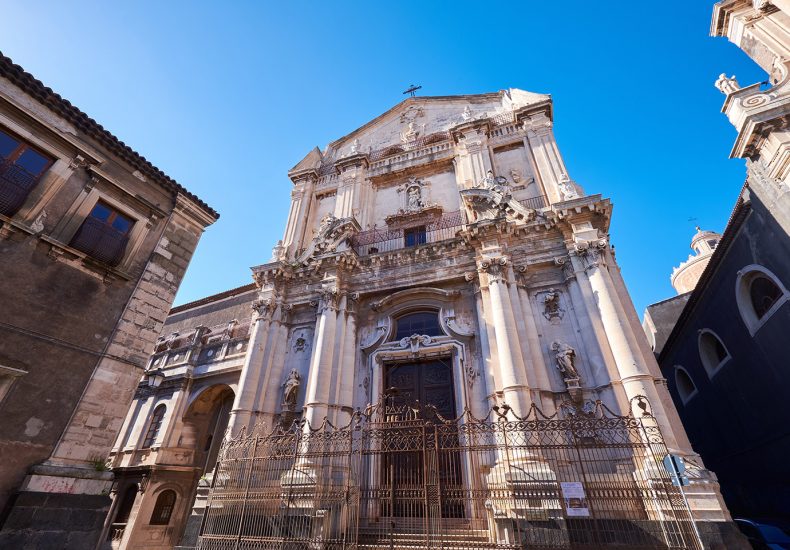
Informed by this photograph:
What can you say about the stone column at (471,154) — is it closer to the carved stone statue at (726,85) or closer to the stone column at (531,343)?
the stone column at (531,343)

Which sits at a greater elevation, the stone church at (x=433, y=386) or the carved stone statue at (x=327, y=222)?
the carved stone statue at (x=327, y=222)

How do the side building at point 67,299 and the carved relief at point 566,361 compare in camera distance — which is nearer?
the side building at point 67,299

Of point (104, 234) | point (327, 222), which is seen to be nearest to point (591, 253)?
point (327, 222)

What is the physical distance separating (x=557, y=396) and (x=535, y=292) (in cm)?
365

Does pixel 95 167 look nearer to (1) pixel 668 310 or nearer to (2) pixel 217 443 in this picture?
(2) pixel 217 443

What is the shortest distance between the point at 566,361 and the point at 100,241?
43.2 ft

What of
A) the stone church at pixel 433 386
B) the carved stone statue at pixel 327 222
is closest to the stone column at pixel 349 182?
the stone church at pixel 433 386

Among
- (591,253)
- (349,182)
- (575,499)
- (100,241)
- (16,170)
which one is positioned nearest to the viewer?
(575,499)

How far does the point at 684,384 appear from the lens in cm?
2117

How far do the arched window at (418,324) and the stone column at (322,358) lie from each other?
8.34 feet

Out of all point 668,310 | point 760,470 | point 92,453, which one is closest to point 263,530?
point 92,453

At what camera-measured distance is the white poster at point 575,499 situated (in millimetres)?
7688

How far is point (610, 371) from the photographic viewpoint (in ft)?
34.8

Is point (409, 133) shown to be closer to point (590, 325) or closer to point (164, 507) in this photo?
point (590, 325)
